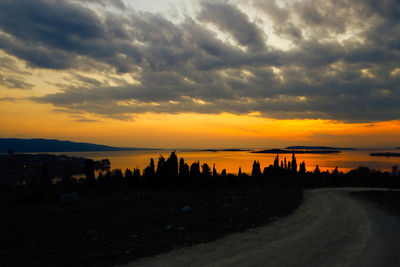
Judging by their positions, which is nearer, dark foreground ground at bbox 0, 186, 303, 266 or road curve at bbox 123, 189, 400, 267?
road curve at bbox 123, 189, 400, 267

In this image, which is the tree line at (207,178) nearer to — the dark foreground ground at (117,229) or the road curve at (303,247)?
the dark foreground ground at (117,229)

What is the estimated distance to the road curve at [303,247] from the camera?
9.58 m

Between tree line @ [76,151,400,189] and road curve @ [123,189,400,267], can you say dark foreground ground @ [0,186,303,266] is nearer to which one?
road curve @ [123,189,400,267]

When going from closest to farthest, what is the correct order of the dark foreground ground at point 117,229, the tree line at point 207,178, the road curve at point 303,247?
the road curve at point 303,247 < the dark foreground ground at point 117,229 < the tree line at point 207,178

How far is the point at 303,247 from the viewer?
441 inches

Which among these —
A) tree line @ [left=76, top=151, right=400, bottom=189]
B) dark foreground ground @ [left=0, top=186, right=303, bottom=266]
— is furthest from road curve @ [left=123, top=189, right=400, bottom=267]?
tree line @ [left=76, top=151, right=400, bottom=189]

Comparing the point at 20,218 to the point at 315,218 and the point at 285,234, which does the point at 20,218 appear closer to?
the point at 285,234

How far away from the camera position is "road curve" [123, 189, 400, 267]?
9.58m

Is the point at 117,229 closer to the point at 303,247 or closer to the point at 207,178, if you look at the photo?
the point at 303,247

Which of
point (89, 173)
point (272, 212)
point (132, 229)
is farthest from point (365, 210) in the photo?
point (89, 173)

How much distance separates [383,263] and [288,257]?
3862mm

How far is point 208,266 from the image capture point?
906 cm

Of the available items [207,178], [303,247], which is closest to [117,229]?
[303,247]

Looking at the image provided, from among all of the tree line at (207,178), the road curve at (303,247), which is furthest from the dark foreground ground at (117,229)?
the tree line at (207,178)
